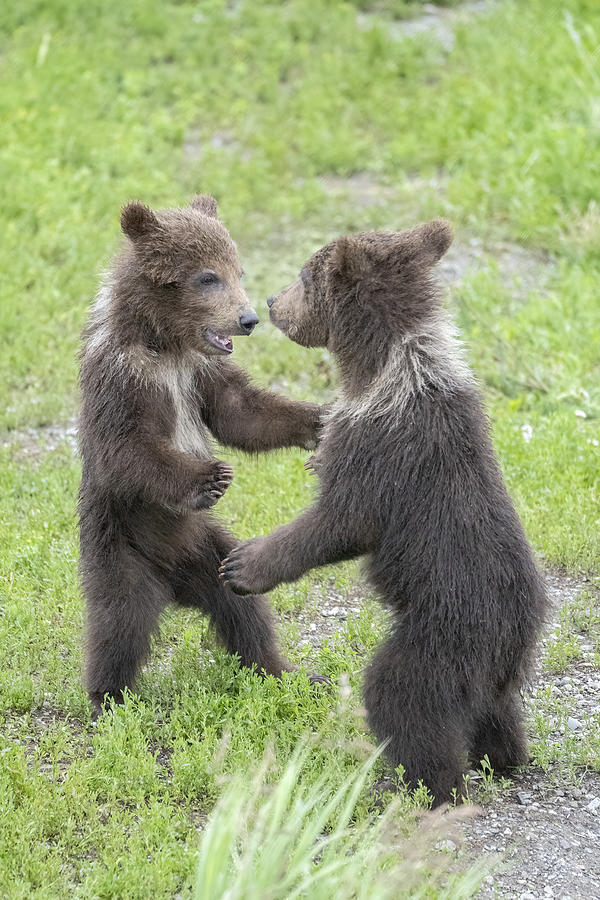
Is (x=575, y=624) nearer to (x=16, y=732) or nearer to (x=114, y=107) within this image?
(x=16, y=732)

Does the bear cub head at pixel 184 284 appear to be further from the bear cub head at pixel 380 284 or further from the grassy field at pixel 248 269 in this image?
the grassy field at pixel 248 269

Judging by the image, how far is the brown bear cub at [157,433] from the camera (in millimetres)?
5121

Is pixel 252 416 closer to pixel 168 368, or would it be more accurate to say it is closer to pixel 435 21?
pixel 168 368

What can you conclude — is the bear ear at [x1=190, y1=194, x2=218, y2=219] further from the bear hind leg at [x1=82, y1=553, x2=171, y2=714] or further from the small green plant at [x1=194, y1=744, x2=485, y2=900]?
the small green plant at [x1=194, y1=744, x2=485, y2=900]

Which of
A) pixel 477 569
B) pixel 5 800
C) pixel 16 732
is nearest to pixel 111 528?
pixel 16 732

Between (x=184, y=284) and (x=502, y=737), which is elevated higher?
(x=184, y=284)

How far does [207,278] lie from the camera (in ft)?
17.5

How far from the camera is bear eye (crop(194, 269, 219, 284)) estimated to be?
5.30 meters

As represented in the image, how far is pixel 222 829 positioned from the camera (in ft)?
11.1

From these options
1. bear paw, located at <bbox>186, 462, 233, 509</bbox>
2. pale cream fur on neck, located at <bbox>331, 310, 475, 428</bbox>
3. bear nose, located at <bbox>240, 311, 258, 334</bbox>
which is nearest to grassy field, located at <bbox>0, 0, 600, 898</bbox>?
bear paw, located at <bbox>186, 462, 233, 509</bbox>

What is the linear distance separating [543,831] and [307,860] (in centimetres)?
152

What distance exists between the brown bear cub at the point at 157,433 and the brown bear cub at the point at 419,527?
22.5 inches

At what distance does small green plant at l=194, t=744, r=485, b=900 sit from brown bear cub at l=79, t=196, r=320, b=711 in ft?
4.31

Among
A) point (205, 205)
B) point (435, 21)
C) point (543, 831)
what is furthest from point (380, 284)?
point (435, 21)
